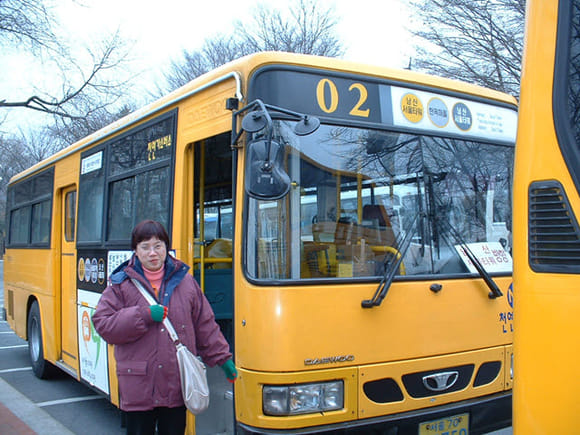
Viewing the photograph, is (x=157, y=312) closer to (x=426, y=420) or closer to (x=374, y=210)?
(x=374, y=210)

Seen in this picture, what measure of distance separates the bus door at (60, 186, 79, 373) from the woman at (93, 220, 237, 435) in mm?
3341

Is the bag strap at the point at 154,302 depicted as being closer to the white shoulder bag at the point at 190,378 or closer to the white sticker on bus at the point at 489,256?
the white shoulder bag at the point at 190,378

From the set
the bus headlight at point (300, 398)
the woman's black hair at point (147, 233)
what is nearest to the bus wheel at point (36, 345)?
the woman's black hair at point (147, 233)

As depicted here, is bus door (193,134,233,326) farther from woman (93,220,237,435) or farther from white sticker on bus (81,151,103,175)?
woman (93,220,237,435)

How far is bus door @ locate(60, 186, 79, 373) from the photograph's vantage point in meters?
6.39

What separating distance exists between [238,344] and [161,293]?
1.92 feet

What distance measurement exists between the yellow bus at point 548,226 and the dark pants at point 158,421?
1.94m

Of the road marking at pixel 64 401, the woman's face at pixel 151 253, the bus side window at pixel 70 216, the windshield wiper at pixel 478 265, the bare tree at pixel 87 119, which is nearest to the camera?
the woman's face at pixel 151 253

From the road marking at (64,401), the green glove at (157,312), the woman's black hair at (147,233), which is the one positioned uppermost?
the woman's black hair at (147,233)

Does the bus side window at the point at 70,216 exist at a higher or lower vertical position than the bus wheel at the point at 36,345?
higher

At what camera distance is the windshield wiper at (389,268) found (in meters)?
3.49

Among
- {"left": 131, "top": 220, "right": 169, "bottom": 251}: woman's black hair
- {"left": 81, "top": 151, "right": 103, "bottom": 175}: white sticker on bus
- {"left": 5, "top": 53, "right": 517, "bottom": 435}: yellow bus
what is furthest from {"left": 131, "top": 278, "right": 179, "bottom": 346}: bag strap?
{"left": 81, "top": 151, "right": 103, "bottom": 175}: white sticker on bus

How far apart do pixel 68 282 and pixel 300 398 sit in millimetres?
4223

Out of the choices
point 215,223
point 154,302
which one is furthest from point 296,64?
point 215,223
